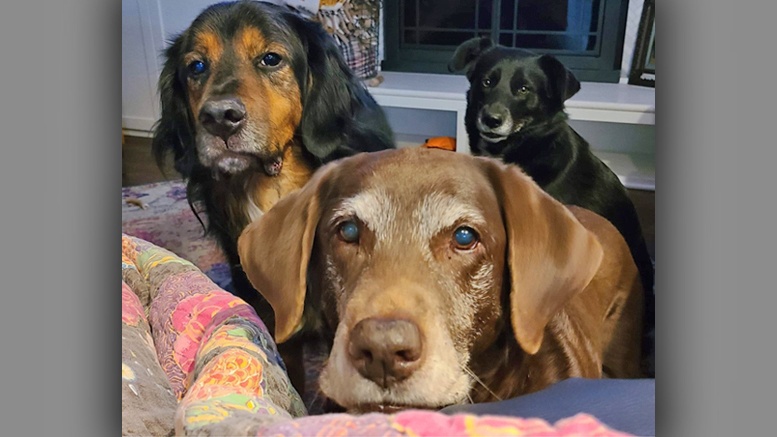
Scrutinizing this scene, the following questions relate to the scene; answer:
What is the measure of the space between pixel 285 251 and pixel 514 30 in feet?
1.96

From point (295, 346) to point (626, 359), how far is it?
0.63 meters

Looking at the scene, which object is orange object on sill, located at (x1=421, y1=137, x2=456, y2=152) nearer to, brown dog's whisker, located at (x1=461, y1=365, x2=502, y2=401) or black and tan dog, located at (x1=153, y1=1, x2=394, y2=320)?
black and tan dog, located at (x1=153, y1=1, x2=394, y2=320)

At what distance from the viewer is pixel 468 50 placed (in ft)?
4.07

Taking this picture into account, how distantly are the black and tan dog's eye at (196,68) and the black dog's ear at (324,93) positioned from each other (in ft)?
0.62

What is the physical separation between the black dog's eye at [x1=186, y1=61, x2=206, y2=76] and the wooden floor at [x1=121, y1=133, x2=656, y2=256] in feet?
0.60

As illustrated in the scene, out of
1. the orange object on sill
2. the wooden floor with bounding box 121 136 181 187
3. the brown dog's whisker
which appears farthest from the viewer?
the wooden floor with bounding box 121 136 181 187

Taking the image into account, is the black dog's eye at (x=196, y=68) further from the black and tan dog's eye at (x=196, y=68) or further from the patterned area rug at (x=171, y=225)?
the patterned area rug at (x=171, y=225)

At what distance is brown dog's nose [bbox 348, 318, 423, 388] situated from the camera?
0.95 m

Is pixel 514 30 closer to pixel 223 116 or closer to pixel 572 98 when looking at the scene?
pixel 572 98

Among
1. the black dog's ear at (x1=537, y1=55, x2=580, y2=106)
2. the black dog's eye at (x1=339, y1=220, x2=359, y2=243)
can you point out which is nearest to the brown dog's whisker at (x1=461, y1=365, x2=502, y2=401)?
the black dog's eye at (x1=339, y1=220, x2=359, y2=243)

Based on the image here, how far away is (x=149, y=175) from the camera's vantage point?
1.33 m

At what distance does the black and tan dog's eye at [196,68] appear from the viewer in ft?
4.05
